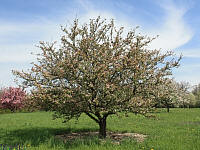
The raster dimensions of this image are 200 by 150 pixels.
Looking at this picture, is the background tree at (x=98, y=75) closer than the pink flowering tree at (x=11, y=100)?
Yes

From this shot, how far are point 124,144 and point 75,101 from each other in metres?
2.61

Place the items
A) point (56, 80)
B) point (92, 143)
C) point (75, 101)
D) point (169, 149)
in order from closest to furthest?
point (169, 149), point (92, 143), point (75, 101), point (56, 80)

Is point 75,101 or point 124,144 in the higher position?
point 75,101

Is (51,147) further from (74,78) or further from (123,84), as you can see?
(123,84)

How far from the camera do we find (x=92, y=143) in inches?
332

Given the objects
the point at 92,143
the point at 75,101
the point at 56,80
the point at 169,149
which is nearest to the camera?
the point at 169,149

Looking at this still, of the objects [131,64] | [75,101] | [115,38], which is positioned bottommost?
[75,101]

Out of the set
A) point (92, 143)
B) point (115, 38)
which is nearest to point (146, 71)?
point (115, 38)

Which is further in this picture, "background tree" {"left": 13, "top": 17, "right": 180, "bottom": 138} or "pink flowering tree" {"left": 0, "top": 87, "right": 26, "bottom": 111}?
"pink flowering tree" {"left": 0, "top": 87, "right": 26, "bottom": 111}

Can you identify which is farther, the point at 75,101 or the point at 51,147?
the point at 75,101

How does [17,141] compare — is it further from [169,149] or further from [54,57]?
[169,149]

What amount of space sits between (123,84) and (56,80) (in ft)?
9.82

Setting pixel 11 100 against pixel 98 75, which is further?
pixel 11 100

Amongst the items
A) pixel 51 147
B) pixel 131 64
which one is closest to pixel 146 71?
pixel 131 64
